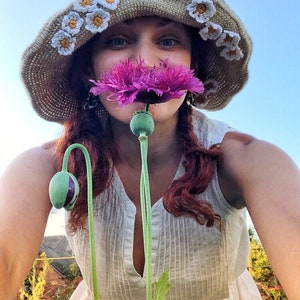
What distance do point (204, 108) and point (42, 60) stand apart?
42 centimetres

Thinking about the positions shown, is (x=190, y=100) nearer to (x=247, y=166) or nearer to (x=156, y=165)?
(x=156, y=165)

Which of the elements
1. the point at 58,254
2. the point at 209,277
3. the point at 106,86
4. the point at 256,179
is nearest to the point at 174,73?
the point at 106,86

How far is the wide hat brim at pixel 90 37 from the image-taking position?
89cm

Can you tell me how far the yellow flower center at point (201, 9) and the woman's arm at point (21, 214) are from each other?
40 centimetres

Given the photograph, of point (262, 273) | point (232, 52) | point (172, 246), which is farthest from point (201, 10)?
point (262, 273)

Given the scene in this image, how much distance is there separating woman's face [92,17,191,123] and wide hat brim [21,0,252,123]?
2 cm

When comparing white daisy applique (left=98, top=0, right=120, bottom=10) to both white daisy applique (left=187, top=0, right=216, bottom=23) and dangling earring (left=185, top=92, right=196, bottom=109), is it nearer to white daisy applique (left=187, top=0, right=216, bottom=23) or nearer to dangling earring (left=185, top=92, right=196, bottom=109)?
white daisy applique (left=187, top=0, right=216, bottom=23)

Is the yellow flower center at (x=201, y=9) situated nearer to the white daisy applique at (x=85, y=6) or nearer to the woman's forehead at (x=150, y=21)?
the woman's forehead at (x=150, y=21)

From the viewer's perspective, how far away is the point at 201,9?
0.92 m

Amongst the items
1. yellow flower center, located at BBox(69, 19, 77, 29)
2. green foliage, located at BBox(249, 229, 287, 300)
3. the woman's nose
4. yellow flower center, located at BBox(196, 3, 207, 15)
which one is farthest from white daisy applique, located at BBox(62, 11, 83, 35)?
green foliage, located at BBox(249, 229, 287, 300)

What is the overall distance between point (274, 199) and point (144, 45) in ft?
1.09

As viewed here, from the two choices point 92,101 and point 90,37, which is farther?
point 92,101

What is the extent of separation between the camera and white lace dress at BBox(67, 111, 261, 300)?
3.43ft

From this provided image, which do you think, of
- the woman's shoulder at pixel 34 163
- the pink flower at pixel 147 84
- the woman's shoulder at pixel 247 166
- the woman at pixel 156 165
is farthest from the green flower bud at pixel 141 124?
the woman's shoulder at pixel 34 163
